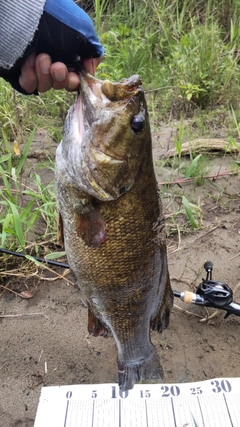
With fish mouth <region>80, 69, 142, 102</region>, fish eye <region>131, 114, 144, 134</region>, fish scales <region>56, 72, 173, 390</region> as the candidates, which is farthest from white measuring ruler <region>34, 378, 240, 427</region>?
fish mouth <region>80, 69, 142, 102</region>

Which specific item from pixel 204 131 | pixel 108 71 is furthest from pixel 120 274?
pixel 108 71

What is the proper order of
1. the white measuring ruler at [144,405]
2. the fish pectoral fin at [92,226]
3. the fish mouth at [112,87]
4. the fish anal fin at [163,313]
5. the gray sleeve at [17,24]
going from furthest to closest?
1. the white measuring ruler at [144,405]
2. the fish anal fin at [163,313]
3. the fish pectoral fin at [92,226]
4. the fish mouth at [112,87]
5. the gray sleeve at [17,24]

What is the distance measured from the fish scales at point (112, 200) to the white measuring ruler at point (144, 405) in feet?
1.82

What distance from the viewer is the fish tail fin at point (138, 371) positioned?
1.85m

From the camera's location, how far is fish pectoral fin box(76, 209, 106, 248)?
5.04 feet

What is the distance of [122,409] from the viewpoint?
1.99 m

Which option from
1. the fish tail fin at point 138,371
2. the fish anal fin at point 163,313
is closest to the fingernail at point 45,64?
the fish anal fin at point 163,313

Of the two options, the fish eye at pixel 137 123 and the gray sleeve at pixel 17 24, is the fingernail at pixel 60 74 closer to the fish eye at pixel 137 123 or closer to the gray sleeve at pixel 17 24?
the gray sleeve at pixel 17 24

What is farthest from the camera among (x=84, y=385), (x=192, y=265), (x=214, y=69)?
(x=214, y=69)

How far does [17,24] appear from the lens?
1.32m

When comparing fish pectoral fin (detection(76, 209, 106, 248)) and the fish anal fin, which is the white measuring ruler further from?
fish pectoral fin (detection(76, 209, 106, 248))

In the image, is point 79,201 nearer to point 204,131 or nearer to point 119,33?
point 204,131

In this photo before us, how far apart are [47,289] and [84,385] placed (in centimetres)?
71

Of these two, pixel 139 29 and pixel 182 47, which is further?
pixel 139 29
